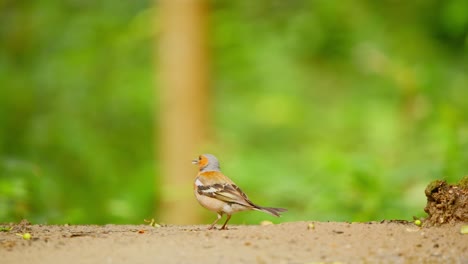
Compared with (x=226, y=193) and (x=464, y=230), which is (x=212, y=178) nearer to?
(x=226, y=193)

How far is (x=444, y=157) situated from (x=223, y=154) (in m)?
3.86

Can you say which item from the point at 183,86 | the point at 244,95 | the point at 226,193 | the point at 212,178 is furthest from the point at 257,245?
the point at 244,95

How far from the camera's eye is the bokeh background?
13.8m

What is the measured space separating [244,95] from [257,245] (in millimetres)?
11942

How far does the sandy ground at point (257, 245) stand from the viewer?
625 cm

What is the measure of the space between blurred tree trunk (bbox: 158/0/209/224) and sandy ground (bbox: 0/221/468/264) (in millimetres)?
7085

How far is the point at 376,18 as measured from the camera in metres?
15.2

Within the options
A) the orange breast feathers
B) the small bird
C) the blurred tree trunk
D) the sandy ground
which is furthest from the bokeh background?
the sandy ground

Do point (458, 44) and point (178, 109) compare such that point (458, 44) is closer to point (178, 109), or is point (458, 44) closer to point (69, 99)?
point (178, 109)

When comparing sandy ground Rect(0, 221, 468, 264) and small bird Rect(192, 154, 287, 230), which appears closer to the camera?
sandy ground Rect(0, 221, 468, 264)

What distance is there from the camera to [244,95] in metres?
18.4

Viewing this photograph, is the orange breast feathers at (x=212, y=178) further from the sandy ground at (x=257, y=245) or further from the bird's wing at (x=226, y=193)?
the sandy ground at (x=257, y=245)

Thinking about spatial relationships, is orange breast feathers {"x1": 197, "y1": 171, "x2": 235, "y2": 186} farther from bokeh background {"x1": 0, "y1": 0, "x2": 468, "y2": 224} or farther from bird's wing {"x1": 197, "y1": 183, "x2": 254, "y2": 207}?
bokeh background {"x1": 0, "y1": 0, "x2": 468, "y2": 224}

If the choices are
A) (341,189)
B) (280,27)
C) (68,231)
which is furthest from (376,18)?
(68,231)
